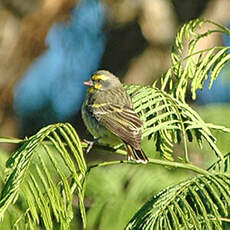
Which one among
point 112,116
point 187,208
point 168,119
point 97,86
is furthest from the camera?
point 97,86

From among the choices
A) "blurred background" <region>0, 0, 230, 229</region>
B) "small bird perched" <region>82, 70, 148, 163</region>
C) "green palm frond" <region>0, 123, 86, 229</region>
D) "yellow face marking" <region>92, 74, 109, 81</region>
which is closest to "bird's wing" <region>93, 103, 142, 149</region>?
→ "small bird perched" <region>82, 70, 148, 163</region>

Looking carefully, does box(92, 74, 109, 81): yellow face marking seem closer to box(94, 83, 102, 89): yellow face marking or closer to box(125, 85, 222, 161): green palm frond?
box(94, 83, 102, 89): yellow face marking

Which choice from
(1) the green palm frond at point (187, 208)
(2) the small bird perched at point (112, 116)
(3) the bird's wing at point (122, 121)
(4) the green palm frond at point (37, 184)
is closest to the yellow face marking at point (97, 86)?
(2) the small bird perched at point (112, 116)

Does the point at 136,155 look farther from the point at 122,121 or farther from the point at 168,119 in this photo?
the point at 122,121

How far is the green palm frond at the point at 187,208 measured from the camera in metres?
2.09

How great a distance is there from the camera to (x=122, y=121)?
3102 millimetres

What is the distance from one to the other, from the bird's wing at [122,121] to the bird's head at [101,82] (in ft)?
1.12

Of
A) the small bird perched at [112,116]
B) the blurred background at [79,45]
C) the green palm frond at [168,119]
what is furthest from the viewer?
the blurred background at [79,45]

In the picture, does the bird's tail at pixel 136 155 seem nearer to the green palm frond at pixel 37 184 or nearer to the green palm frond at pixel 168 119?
the green palm frond at pixel 168 119

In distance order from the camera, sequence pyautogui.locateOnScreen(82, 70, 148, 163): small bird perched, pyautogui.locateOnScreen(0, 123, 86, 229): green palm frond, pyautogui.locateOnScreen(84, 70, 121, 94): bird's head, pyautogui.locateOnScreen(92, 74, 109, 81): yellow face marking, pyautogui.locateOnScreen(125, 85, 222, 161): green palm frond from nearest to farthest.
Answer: pyautogui.locateOnScreen(0, 123, 86, 229): green palm frond
pyautogui.locateOnScreen(125, 85, 222, 161): green palm frond
pyautogui.locateOnScreen(82, 70, 148, 163): small bird perched
pyautogui.locateOnScreen(84, 70, 121, 94): bird's head
pyautogui.locateOnScreen(92, 74, 109, 81): yellow face marking

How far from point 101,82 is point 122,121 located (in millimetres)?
738

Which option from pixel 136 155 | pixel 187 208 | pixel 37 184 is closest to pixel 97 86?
pixel 136 155

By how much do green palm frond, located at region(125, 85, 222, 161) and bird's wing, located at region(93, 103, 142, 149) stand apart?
0.24 ft

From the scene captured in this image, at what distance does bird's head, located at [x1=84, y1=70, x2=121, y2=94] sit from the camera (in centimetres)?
372
